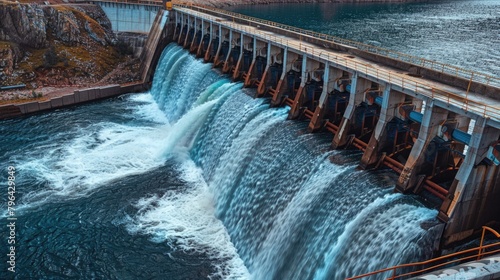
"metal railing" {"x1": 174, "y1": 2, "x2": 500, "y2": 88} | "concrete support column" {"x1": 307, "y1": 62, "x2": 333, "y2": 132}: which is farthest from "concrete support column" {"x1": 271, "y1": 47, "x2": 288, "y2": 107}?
"concrete support column" {"x1": 307, "y1": 62, "x2": 333, "y2": 132}

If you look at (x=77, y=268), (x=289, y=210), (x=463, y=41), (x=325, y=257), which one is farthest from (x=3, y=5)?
(x=463, y=41)

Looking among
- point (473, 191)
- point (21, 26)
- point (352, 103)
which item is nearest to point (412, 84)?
point (352, 103)

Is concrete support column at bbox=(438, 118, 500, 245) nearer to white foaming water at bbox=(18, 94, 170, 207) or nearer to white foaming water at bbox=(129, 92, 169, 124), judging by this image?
white foaming water at bbox=(18, 94, 170, 207)

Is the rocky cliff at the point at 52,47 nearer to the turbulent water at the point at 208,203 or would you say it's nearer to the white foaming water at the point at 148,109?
the white foaming water at the point at 148,109

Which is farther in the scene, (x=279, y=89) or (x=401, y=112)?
(x=279, y=89)

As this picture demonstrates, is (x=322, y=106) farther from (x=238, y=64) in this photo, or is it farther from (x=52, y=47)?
(x=52, y=47)

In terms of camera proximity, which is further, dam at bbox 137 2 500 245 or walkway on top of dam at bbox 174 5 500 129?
walkway on top of dam at bbox 174 5 500 129
